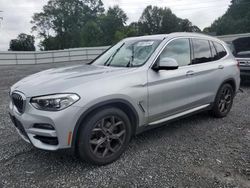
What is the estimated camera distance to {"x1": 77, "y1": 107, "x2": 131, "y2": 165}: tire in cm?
300

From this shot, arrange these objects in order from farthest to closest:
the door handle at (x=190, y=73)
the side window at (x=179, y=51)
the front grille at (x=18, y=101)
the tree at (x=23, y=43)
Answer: the tree at (x=23, y=43), the door handle at (x=190, y=73), the side window at (x=179, y=51), the front grille at (x=18, y=101)

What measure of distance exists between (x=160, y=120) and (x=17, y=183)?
215 cm

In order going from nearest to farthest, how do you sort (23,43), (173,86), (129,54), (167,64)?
(167,64) < (173,86) < (129,54) < (23,43)

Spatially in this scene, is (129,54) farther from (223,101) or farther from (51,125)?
(223,101)

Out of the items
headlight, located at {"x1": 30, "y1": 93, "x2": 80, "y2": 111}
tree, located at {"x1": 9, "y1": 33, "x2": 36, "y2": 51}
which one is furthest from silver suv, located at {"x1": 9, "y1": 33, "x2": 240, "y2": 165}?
tree, located at {"x1": 9, "y1": 33, "x2": 36, "y2": 51}

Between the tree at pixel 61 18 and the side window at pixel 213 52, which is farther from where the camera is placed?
the tree at pixel 61 18

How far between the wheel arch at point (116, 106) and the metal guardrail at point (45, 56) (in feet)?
65.5

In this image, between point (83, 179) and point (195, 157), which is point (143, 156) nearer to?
point (195, 157)

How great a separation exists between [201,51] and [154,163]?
2391mm

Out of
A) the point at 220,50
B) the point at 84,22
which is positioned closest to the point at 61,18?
the point at 84,22

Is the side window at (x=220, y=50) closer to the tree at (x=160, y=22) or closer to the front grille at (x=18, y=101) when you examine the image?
the front grille at (x=18, y=101)

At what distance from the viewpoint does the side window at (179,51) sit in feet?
13.0

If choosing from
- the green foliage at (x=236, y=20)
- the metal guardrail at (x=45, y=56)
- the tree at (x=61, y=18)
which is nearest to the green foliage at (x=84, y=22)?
the tree at (x=61, y=18)

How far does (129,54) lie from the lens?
13.4 ft
